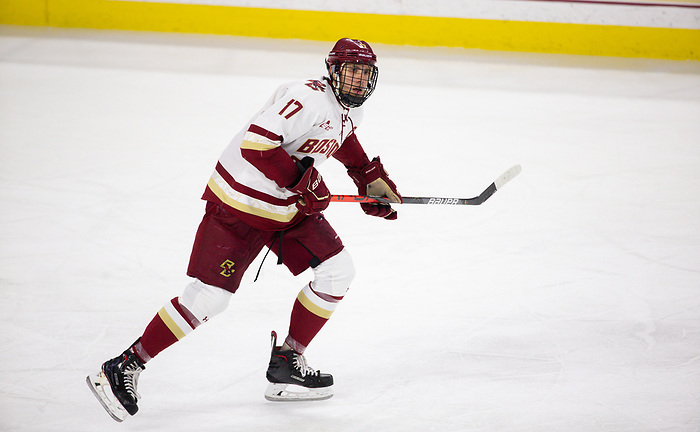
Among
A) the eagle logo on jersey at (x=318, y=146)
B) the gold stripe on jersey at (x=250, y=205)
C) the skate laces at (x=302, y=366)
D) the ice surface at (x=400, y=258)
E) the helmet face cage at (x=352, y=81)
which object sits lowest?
the ice surface at (x=400, y=258)

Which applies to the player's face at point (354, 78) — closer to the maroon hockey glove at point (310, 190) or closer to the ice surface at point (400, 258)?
the maroon hockey glove at point (310, 190)

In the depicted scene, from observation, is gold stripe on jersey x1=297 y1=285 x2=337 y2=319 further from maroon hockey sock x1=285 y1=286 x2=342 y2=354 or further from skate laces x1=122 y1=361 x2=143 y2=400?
skate laces x1=122 y1=361 x2=143 y2=400

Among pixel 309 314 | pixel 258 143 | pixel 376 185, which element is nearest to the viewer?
pixel 258 143

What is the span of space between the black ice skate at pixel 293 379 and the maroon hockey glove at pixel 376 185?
498 mm

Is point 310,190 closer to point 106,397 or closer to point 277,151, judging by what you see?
point 277,151

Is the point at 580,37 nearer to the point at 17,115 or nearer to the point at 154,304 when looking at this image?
the point at 17,115

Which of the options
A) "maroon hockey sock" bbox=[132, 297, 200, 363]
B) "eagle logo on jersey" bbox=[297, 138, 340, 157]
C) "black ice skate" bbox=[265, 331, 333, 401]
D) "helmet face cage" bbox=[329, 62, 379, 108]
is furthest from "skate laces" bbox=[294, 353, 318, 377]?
"helmet face cage" bbox=[329, 62, 379, 108]

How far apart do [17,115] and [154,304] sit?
2420 mm

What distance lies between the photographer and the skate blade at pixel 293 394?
7.22ft

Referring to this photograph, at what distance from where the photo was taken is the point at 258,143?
1.96 meters

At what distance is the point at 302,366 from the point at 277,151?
25.8 inches

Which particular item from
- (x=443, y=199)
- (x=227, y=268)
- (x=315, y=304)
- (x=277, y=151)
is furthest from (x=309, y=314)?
(x=443, y=199)

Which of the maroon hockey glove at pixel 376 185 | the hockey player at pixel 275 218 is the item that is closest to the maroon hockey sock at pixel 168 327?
the hockey player at pixel 275 218

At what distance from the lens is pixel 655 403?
2238 millimetres
